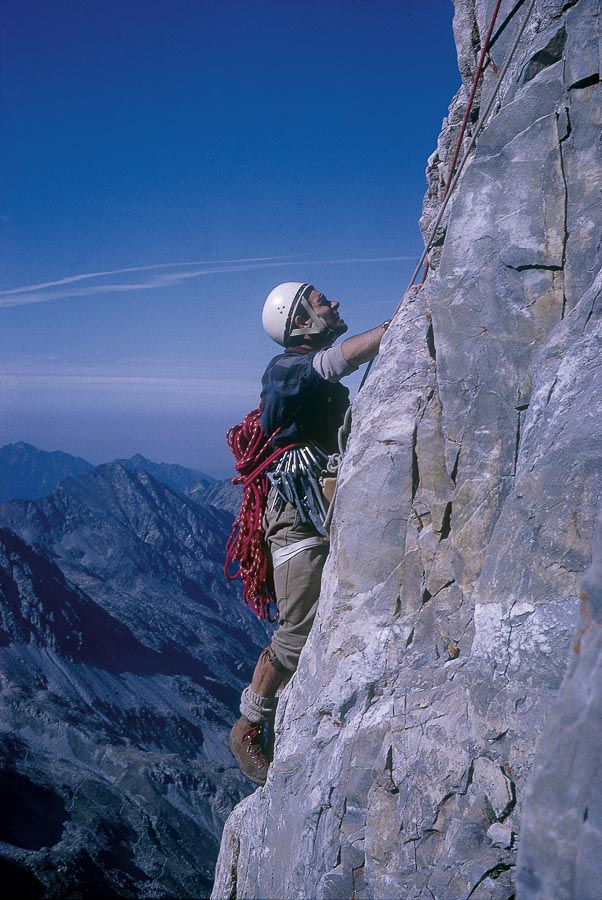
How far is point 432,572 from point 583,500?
1501 millimetres

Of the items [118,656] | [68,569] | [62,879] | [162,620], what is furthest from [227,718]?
[68,569]

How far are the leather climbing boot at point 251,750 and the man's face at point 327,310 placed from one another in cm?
422

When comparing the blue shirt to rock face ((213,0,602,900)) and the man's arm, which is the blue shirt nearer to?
the man's arm

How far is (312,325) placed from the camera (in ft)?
19.6

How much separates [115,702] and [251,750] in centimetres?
6811

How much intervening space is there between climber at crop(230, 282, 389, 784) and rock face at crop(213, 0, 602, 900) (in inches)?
20.7

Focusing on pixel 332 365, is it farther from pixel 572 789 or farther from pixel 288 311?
pixel 572 789

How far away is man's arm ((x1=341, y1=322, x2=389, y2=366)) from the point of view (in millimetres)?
5270

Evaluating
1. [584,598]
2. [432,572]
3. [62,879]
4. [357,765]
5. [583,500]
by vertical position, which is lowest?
[62,879]

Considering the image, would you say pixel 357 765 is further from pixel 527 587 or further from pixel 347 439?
pixel 347 439

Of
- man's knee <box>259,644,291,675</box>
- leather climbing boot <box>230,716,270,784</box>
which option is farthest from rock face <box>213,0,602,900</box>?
leather climbing boot <box>230,716,270,784</box>

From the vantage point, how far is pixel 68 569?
343ft

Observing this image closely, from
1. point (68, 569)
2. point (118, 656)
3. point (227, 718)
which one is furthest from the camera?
point (68, 569)

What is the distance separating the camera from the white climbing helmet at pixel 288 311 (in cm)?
593
